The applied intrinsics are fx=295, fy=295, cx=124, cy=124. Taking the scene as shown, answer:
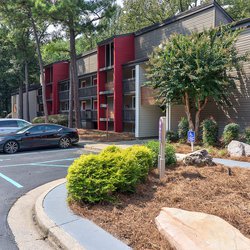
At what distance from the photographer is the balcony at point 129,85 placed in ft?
74.4

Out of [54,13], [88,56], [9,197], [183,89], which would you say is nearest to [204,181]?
[9,197]

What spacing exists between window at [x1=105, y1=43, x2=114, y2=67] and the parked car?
1078 centimetres

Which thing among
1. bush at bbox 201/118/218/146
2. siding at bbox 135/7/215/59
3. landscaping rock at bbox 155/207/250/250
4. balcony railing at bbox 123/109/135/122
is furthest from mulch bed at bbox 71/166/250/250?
balcony railing at bbox 123/109/135/122

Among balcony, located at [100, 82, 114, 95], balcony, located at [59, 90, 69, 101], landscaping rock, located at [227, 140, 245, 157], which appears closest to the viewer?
landscaping rock, located at [227, 140, 245, 157]

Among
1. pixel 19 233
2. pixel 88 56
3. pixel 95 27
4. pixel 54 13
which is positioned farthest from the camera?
pixel 88 56

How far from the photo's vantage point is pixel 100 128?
87.1 ft

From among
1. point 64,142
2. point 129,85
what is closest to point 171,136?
point 64,142

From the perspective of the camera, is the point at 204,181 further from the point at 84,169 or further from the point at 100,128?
the point at 100,128

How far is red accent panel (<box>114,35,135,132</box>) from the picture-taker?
2380cm

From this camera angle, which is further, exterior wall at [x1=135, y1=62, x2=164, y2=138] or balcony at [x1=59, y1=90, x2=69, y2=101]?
balcony at [x1=59, y1=90, x2=69, y2=101]

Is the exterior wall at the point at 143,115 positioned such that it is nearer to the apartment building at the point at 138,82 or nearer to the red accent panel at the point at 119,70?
the apartment building at the point at 138,82

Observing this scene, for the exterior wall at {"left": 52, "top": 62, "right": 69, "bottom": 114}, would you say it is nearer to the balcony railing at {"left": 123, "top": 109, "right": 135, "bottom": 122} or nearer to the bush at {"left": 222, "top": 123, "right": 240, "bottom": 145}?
the balcony railing at {"left": 123, "top": 109, "right": 135, "bottom": 122}

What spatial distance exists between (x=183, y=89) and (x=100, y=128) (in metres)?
13.4

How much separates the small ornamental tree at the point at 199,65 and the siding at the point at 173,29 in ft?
14.7
